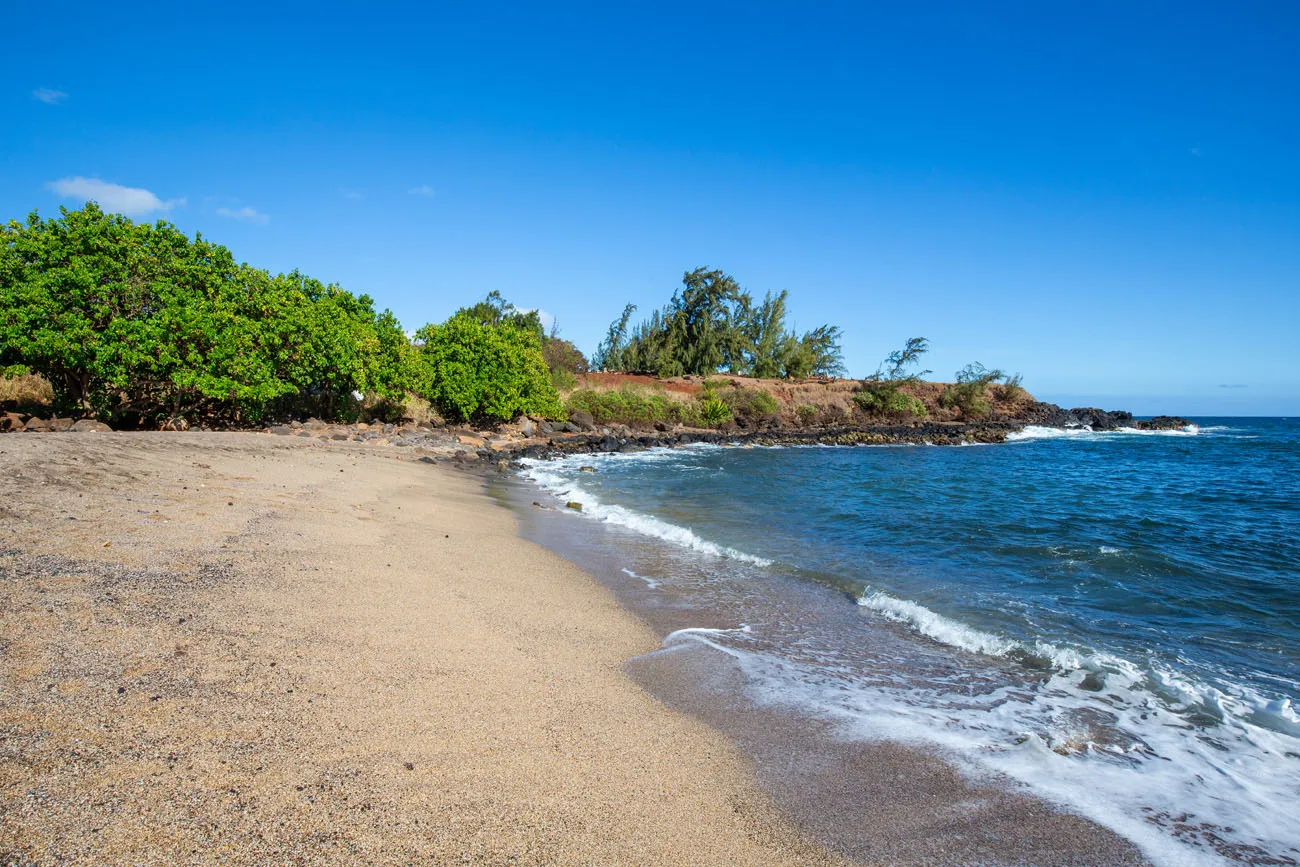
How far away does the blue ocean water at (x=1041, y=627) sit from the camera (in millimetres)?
4441

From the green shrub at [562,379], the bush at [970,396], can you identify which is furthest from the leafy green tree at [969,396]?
the green shrub at [562,379]

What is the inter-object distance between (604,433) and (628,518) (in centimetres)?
2576

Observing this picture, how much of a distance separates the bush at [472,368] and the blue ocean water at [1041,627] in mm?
16696

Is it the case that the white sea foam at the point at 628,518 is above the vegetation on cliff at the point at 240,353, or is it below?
below

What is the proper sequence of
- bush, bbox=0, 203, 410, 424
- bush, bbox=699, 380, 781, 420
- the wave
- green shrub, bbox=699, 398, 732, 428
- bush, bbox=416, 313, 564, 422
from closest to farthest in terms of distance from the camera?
bush, bbox=0, 203, 410, 424, bush, bbox=416, 313, 564, 422, green shrub, bbox=699, 398, 732, 428, the wave, bush, bbox=699, 380, 781, 420

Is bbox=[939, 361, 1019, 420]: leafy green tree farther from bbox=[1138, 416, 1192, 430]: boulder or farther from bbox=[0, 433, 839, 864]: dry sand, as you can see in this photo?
bbox=[0, 433, 839, 864]: dry sand

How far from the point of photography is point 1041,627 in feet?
24.9

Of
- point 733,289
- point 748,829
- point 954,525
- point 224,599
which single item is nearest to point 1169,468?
point 954,525

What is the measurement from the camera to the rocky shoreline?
24234 millimetres

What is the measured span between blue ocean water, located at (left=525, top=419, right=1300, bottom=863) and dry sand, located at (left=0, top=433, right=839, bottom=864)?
170 centimetres

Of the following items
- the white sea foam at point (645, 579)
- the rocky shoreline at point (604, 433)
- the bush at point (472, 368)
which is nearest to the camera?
the white sea foam at point (645, 579)

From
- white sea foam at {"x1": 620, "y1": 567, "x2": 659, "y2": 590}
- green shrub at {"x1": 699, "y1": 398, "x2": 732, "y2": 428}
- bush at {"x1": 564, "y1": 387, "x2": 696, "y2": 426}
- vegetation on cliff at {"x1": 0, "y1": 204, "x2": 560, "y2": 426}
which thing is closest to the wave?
green shrub at {"x1": 699, "y1": 398, "x2": 732, "y2": 428}

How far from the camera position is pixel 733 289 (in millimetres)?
62125

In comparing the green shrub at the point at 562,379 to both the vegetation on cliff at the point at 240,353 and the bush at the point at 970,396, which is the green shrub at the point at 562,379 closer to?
the vegetation on cliff at the point at 240,353
